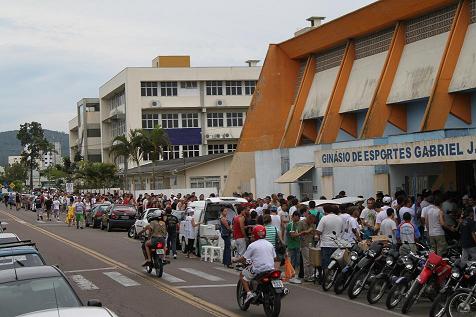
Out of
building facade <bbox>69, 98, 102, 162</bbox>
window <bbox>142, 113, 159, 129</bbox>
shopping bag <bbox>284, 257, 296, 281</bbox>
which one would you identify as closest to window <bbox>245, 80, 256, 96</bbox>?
window <bbox>142, 113, 159, 129</bbox>

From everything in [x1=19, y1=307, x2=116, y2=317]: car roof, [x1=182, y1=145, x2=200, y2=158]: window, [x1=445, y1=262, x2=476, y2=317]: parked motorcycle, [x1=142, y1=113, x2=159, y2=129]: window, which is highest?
[x1=142, y1=113, x2=159, y2=129]: window

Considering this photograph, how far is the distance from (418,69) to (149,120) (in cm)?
5319

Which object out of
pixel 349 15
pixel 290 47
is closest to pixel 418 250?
pixel 349 15

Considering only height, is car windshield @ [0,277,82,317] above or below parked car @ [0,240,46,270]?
below

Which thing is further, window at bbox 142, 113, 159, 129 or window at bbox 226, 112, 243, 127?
window at bbox 226, 112, 243, 127

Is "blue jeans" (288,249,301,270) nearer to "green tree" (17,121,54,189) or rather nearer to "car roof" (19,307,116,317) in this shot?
"car roof" (19,307,116,317)

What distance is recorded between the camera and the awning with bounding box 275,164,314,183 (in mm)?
36272

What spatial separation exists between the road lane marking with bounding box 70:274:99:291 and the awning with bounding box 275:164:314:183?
1791cm

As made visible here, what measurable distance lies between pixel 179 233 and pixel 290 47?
2043 centimetres

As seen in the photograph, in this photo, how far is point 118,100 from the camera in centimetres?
9025

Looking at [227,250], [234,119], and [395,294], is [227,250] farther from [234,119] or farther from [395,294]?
[234,119]

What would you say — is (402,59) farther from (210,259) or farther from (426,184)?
(210,259)

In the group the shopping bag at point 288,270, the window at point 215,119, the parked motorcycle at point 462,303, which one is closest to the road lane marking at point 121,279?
the shopping bag at point 288,270

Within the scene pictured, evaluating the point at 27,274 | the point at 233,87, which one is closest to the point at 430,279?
the point at 27,274
